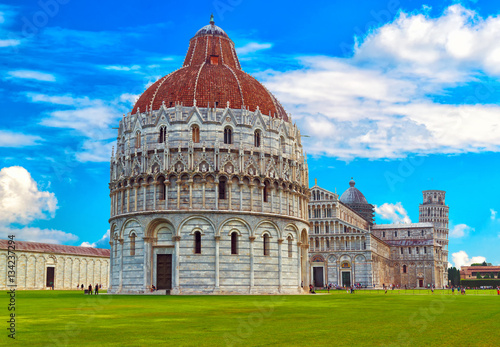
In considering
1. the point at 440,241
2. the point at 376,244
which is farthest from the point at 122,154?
the point at 440,241

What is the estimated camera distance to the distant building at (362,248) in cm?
11531

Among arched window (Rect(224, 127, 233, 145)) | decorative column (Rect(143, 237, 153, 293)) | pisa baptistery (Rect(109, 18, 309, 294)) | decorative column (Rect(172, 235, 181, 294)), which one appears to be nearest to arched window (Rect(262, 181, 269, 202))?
pisa baptistery (Rect(109, 18, 309, 294))

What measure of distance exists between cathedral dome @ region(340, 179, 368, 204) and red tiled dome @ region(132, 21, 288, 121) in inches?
3558

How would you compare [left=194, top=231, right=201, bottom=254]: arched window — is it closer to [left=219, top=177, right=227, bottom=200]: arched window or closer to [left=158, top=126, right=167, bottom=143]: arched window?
[left=219, top=177, right=227, bottom=200]: arched window

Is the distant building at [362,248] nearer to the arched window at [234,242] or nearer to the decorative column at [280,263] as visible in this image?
the decorative column at [280,263]

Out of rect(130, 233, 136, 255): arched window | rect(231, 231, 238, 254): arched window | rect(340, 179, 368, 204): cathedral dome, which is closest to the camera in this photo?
rect(231, 231, 238, 254): arched window

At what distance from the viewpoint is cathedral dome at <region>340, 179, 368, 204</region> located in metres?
155

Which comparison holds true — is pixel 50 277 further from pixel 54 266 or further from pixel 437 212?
pixel 437 212

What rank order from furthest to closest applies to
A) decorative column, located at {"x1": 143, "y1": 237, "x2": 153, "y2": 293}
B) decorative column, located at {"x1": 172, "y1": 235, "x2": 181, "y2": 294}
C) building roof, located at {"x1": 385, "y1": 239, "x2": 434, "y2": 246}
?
building roof, located at {"x1": 385, "y1": 239, "x2": 434, "y2": 246}
decorative column, located at {"x1": 143, "y1": 237, "x2": 153, "y2": 293}
decorative column, located at {"x1": 172, "y1": 235, "x2": 181, "y2": 294}

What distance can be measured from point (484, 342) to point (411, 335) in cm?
234

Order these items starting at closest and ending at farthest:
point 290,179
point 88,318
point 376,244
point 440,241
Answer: point 88,318 → point 290,179 → point 376,244 → point 440,241

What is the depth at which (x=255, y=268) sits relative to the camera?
5797cm

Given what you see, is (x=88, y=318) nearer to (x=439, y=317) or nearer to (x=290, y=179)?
(x=439, y=317)

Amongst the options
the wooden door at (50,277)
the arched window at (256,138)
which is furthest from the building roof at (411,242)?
the arched window at (256,138)
